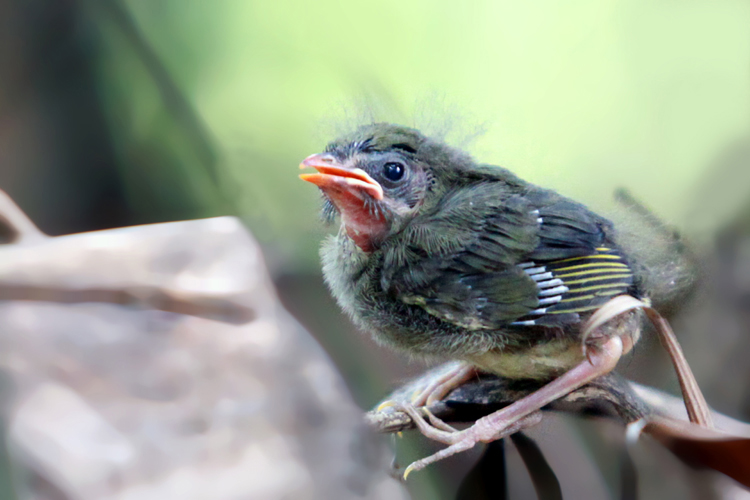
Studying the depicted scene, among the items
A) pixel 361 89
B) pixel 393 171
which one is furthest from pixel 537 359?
pixel 361 89

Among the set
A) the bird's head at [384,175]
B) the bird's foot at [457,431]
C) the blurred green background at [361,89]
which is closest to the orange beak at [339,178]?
the bird's head at [384,175]

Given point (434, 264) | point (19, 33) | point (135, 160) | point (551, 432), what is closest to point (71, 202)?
point (135, 160)

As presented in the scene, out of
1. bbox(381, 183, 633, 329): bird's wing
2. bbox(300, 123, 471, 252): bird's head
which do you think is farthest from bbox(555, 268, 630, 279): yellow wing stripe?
bbox(300, 123, 471, 252): bird's head

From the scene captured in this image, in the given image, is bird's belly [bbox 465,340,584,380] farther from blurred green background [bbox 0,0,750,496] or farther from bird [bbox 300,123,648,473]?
blurred green background [bbox 0,0,750,496]

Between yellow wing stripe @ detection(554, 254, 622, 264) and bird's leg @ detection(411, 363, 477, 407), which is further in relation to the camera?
bird's leg @ detection(411, 363, 477, 407)

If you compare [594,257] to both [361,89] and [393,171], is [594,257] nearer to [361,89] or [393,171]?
[393,171]

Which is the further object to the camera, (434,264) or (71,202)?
(71,202)

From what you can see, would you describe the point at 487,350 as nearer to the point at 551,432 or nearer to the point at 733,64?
the point at 551,432

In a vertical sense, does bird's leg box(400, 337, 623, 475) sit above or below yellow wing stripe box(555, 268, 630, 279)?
below

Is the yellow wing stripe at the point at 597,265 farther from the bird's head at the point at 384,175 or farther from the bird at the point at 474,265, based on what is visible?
the bird's head at the point at 384,175
